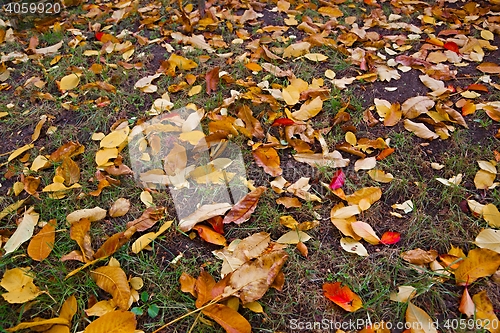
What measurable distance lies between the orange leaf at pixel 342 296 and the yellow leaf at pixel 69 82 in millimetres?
1804

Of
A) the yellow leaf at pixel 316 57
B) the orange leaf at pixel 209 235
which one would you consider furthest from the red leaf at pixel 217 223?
the yellow leaf at pixel 316 57

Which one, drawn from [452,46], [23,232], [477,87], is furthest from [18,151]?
[452,46]

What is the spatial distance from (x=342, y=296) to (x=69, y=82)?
190cm

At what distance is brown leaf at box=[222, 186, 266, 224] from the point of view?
1.52 meters

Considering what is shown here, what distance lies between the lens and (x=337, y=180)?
165 cm

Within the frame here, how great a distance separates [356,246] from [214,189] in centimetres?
61

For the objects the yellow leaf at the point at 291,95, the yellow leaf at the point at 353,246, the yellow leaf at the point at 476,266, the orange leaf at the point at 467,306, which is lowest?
the yellow leaf at the point at 353,246

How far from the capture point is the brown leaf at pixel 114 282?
1274mm

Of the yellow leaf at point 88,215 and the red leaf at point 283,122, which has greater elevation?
the red leaf at point 283,122

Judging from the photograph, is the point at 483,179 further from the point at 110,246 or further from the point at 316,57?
the point at 110,246

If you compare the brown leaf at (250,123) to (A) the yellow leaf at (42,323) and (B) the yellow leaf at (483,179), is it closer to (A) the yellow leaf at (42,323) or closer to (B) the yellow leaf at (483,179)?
(B) the yellow leaf at (483,179)

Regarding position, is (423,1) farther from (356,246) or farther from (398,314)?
(398,314)

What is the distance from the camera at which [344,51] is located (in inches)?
95.1

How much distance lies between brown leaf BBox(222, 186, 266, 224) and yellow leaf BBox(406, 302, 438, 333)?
2.12 feet
